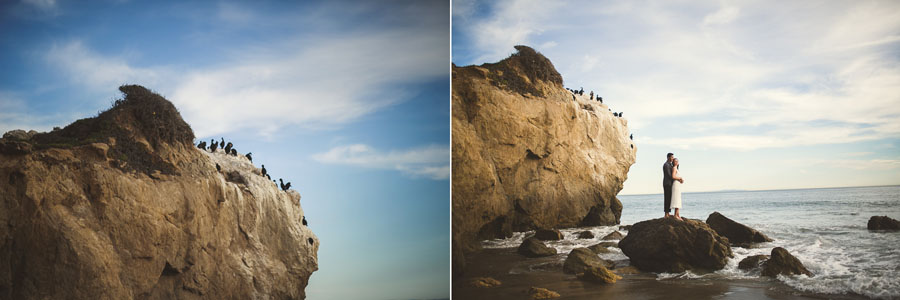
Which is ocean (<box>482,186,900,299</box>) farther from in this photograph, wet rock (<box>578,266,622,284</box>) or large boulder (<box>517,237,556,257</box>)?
large boulder (<box>517,237,556,257</box>)

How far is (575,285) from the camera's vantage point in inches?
190

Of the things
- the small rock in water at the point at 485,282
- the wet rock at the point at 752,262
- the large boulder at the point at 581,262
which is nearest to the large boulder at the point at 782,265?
the wet rock at the point at 752,262

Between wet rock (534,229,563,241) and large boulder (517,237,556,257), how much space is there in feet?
0.77

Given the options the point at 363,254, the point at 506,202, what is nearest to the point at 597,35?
the point at 506,202

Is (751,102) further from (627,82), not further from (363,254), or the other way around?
(363,254)

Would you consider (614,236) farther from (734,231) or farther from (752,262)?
(752,262)

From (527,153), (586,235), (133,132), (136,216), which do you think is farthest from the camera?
(527,153)

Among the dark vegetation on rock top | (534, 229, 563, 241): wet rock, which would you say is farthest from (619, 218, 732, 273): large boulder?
the dark vegetation on rock top

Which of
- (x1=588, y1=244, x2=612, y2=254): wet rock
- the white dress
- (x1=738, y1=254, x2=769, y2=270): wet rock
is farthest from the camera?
(x1=588, y1=244, x2=612, y2=254): wet rock

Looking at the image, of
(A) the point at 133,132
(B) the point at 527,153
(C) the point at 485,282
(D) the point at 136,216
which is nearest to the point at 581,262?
(C) the point at 485,282

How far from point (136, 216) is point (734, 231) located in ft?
20.5

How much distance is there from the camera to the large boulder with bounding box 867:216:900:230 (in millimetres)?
3734

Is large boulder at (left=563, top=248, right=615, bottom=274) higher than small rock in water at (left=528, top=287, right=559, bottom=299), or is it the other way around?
large boulder at (left=563, top=248, right=615, bottom=274)

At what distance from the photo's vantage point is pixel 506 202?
7820 mm
